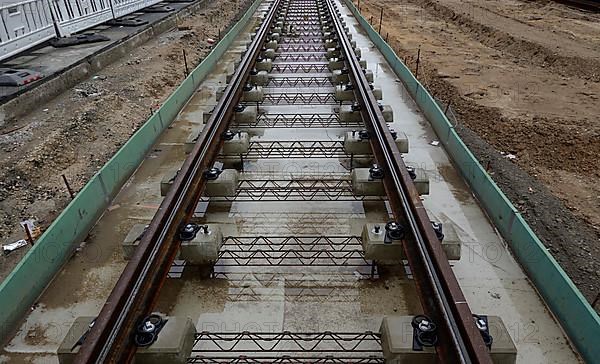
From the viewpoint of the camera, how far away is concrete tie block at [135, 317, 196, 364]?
275 cm

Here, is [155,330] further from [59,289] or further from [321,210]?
[321,210]

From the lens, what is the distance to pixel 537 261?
343cm

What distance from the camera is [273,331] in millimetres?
3152

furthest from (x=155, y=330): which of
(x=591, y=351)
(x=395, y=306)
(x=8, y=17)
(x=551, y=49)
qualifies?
(x=551, y=49)

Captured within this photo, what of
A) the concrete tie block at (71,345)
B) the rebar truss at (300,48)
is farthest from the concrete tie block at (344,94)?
the concrete tie block at (71,345)

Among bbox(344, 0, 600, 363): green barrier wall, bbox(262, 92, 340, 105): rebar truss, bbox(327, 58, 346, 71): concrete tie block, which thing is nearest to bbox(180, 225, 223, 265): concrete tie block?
bbox(344, 0, 600, 363): green barrier wall

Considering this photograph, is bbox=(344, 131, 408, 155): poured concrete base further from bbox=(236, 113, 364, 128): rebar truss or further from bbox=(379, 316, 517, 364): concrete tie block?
bbox=(379, 316, 517, 364): concrete tie block

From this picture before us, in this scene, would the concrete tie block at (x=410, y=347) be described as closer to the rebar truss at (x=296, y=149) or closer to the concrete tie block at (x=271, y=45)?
the rebar truss at (x=296, y=149)

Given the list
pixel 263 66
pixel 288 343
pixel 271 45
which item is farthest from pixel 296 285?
pixel 271 45

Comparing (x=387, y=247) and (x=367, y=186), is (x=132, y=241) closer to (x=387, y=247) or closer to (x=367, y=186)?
(x=387, y=247)

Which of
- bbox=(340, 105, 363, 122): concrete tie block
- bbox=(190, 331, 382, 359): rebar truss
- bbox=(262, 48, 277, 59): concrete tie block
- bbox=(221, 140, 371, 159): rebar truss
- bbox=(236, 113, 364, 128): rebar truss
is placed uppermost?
bbox=(262, 48, 277, 59): concrete tie block

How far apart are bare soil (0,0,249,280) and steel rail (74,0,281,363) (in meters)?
2.60

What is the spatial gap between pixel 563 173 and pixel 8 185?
9.00 metres

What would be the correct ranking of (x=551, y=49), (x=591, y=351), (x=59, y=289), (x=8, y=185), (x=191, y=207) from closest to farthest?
1. (x=591, y=351)
2. (x=59, y=289)
3. (x=191, y=207)
4. (x=8, y=185)
5. (x=551, y=49)
